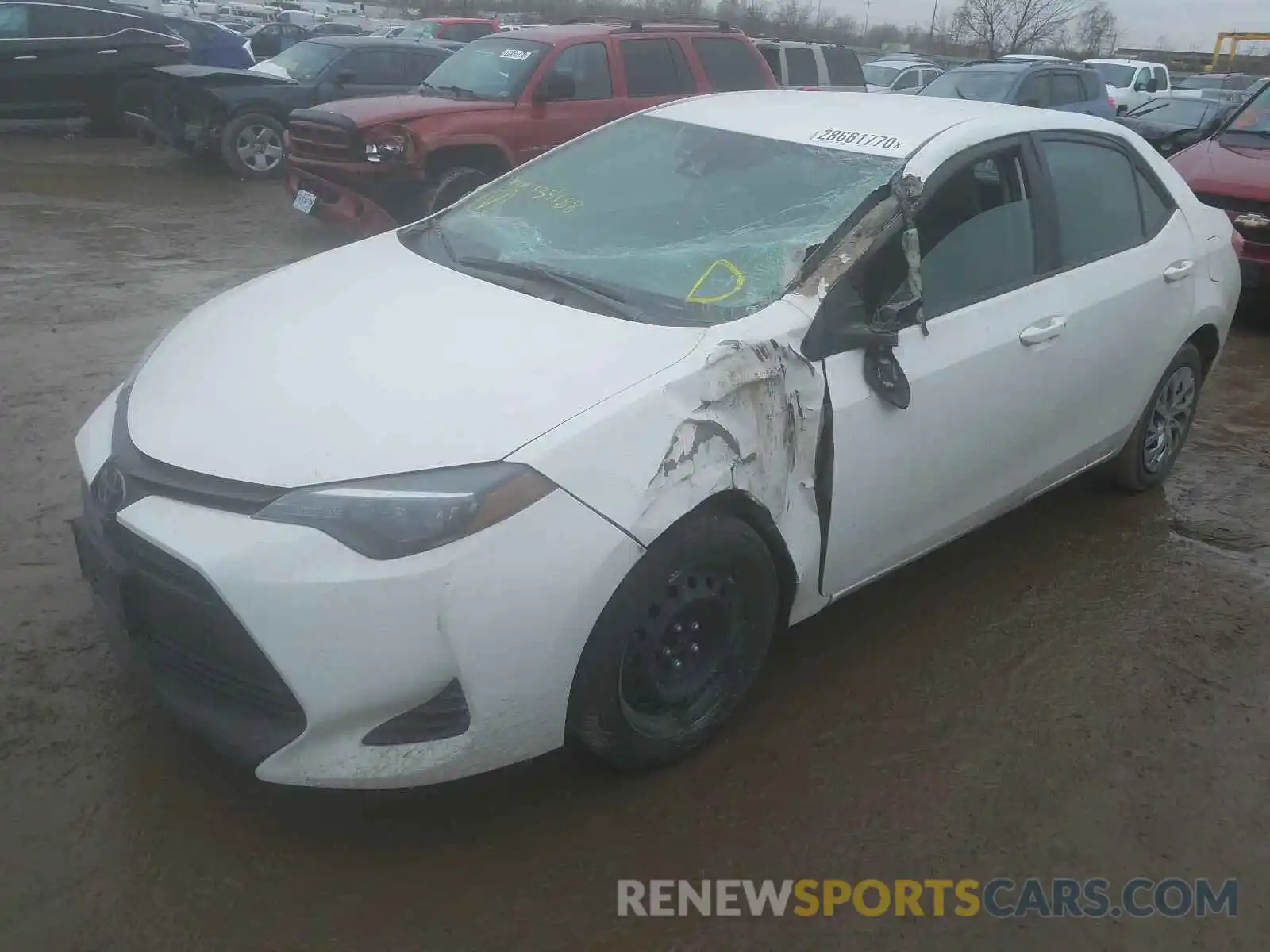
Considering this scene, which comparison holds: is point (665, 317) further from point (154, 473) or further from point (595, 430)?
point (154, 473)

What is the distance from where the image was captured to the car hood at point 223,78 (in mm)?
11211

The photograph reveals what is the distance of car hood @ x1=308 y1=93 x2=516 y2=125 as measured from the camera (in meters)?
8.27

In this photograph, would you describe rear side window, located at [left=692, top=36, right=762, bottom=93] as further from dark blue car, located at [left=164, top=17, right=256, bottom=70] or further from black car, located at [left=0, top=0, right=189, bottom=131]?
dark blue car, located at [left=164, top=17, right=256, bottom=70]

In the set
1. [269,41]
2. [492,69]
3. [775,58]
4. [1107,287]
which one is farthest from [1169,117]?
[269,41]

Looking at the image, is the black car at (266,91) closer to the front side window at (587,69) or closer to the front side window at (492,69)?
the front side window at (492,69)

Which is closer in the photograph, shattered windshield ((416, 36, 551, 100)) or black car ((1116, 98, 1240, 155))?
shattered windshield ((416, 36, 551, 100))

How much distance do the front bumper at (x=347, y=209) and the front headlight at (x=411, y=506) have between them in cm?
636

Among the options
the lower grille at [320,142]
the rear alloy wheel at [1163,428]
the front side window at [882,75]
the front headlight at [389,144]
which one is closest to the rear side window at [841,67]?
the front headlight at [389,144]

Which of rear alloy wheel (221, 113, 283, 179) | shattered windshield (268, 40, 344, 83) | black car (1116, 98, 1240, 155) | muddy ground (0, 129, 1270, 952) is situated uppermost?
shattered windshield (268, 40, 344, 83)

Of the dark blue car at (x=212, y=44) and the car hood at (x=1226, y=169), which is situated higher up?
the dark blue car at (x=212, y=44)

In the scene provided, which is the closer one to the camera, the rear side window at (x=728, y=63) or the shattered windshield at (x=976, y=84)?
the rear side window at (x=728, y=63)

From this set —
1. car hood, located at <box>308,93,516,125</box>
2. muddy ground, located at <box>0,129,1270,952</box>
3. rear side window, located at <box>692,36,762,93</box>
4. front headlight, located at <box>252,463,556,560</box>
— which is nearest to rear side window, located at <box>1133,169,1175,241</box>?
muddy ground, located at <box>0,129,1270,952</box>

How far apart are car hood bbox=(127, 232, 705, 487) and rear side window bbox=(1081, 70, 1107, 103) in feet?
44.7

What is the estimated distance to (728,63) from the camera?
985 cm
